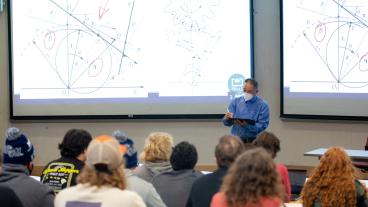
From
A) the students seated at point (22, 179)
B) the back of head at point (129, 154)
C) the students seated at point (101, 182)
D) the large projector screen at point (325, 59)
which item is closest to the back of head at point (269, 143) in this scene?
the back of head at point (129, 154)

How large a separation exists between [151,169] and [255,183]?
151 cm

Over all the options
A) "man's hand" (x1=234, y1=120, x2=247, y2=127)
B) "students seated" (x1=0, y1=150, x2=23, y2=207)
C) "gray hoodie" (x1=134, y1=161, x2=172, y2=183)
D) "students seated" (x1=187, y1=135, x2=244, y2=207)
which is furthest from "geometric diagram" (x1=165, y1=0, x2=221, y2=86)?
"students seated" (x1=0, y1=150, x2=23, y2=207)

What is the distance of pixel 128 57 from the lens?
703cm

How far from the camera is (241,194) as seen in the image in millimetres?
2111

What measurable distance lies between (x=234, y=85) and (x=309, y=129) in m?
1.08

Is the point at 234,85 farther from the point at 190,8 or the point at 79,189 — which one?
the point at 79,189

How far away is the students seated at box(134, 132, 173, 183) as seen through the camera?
3510 millimetres

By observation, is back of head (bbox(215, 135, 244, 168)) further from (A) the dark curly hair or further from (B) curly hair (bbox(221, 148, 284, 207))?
(A) the dark curly hair

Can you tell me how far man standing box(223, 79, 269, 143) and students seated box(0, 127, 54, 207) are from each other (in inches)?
111

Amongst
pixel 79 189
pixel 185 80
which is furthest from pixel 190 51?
pixel 79 189

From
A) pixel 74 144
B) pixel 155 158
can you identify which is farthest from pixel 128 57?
pixel 74 144

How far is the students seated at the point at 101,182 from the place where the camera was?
216cm

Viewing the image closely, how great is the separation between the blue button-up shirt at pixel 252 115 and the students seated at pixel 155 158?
2.14 m

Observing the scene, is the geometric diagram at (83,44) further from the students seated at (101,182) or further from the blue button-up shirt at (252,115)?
the students seated at (101,182)
